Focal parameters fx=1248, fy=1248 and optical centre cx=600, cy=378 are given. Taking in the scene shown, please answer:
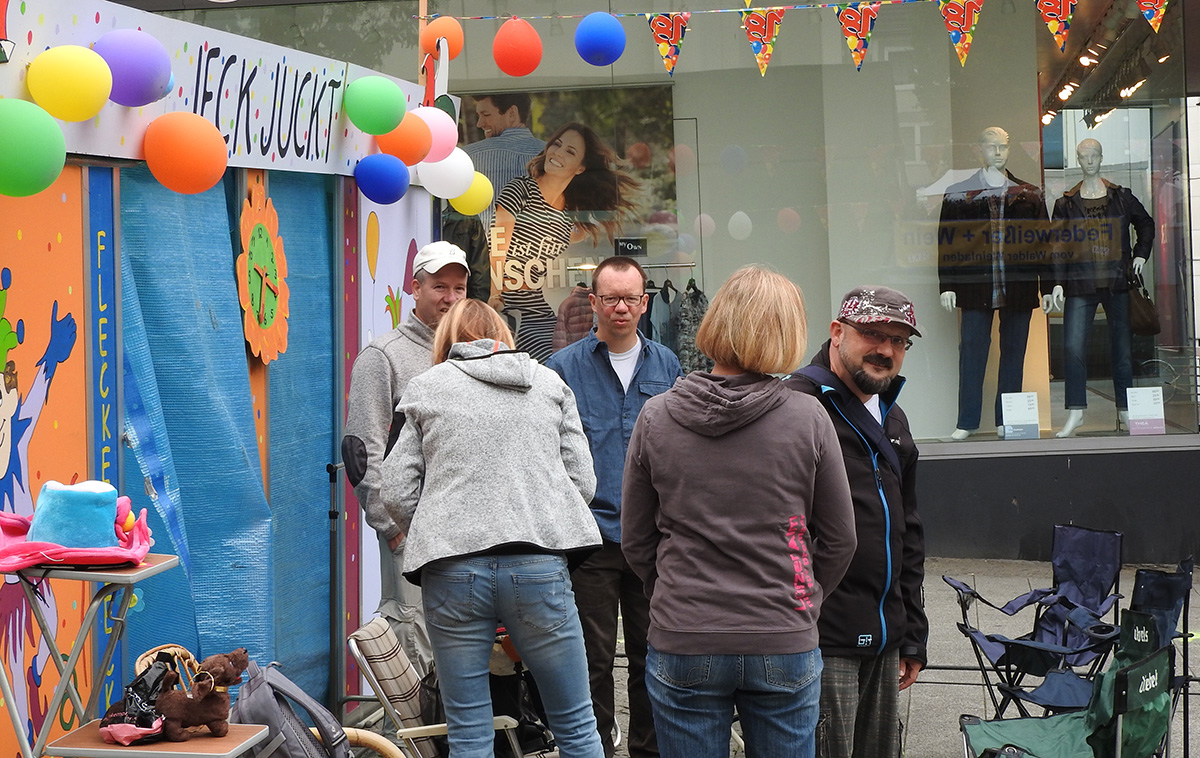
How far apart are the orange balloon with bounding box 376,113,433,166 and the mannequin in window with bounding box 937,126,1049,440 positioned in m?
4.71

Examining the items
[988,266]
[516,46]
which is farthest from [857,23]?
[516,46]

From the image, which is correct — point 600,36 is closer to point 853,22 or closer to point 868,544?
point 853,22

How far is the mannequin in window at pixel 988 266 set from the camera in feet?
28.7

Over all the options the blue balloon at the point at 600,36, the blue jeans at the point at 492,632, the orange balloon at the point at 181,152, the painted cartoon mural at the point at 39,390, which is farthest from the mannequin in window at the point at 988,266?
the painted cartoon mural at the point at 39,390

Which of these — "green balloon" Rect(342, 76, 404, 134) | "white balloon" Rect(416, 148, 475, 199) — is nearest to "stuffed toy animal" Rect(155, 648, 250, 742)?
"green balloon" Rect(342, 76, 404, 134)

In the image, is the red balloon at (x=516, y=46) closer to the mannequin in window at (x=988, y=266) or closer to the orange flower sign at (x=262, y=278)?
the orange flower sign at (x=262, y=278)

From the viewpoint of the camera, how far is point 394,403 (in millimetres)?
4492

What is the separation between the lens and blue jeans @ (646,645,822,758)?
2.73 meters

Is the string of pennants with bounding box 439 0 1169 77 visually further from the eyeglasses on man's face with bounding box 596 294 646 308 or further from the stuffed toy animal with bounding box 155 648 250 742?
the stuffed toy animal with bounding box 155 648 250 742

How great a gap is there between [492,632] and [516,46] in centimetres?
372

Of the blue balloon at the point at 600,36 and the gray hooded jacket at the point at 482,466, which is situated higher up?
the blue balloon at the point at 600,36

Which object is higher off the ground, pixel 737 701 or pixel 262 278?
pixel 262 278

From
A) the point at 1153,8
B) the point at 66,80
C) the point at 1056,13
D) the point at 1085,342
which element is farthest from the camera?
the point at 1085,342

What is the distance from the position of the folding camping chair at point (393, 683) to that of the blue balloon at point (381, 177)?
6.37 ft
